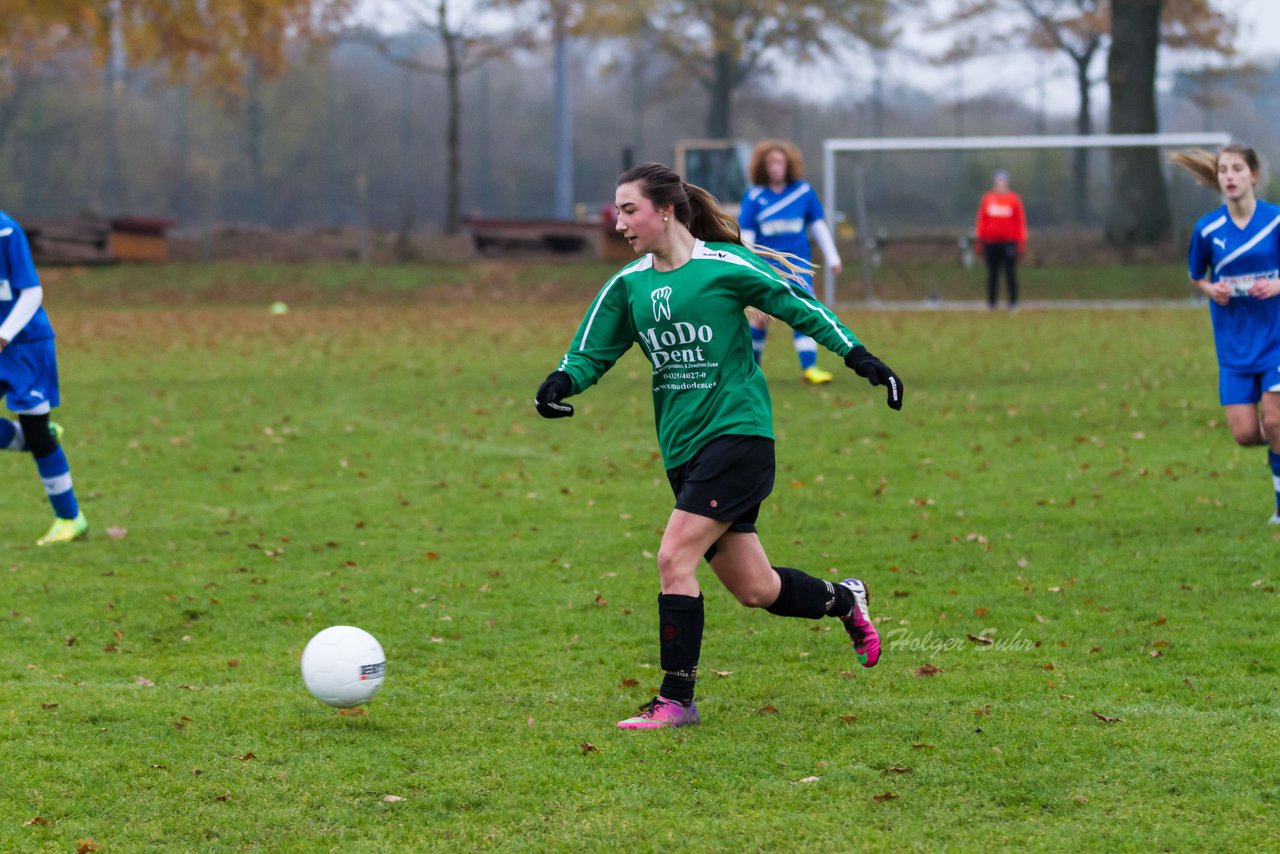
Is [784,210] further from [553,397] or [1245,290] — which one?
[553,397]

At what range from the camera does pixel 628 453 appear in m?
10.9

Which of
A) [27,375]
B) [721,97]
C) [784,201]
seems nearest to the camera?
[27,375]

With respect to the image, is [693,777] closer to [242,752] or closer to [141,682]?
[242,752]

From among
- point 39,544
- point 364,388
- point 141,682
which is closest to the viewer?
point 141,682

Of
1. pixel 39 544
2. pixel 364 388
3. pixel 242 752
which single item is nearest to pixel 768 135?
pixel 364 388

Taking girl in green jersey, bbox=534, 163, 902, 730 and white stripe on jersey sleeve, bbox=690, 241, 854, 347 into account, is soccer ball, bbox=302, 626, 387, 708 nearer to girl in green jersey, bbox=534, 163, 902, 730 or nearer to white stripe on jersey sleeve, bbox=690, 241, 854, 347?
girl in green jersey, bbox=534, 163, 902, 730

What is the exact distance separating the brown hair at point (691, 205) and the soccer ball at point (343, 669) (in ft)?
5.96

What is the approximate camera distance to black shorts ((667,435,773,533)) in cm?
489

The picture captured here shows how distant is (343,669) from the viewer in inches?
197

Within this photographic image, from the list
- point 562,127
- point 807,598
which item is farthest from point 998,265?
point 807,598

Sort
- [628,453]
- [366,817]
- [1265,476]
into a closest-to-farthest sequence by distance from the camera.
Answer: [366,817], [1265,476], [628,453]

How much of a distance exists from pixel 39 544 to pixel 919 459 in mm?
5678

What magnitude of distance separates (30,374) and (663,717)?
4684mm

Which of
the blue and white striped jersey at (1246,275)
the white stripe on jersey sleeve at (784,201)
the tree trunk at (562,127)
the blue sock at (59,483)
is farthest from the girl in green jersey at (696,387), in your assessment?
the tree trunk at (562,127)
